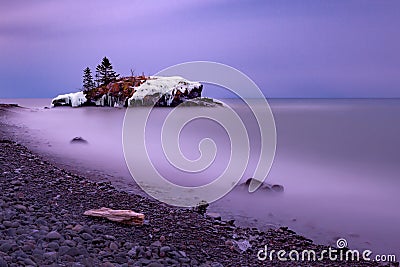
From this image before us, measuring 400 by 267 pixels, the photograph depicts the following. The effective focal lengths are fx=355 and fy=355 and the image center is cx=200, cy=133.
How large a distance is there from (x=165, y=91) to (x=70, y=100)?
49.8ft

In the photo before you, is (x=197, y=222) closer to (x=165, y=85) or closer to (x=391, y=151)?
(x=391, y=151)

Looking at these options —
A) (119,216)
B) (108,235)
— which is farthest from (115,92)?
(108,235)

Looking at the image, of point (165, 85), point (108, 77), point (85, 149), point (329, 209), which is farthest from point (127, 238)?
point (108, 77)

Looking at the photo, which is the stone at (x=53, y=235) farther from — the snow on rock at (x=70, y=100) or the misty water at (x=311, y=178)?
the snow on rock at (x=70, y=100)

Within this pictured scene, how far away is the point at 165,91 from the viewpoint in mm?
35906

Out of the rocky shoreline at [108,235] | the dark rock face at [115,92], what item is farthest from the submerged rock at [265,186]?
the dark rock face at [115,92]

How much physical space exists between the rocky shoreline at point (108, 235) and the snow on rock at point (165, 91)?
93.8ft

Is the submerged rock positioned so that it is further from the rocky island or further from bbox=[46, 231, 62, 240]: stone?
the rocky island

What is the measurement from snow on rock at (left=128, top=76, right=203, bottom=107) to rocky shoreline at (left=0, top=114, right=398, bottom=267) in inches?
1126

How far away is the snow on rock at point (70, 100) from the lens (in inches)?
1705

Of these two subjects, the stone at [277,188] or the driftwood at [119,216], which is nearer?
the driftwood at [119,216]

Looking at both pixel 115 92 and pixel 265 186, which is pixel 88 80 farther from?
pixel 265 186

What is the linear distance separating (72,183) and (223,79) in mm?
4264

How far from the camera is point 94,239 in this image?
4070mm
